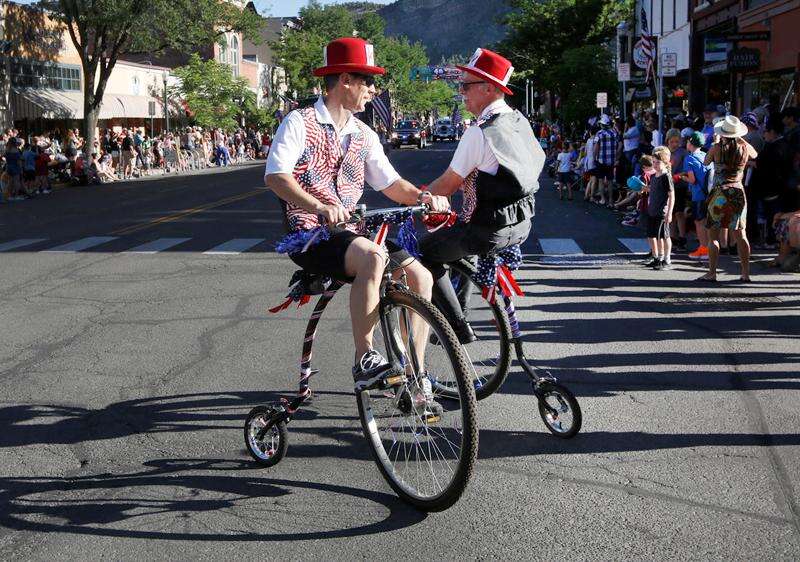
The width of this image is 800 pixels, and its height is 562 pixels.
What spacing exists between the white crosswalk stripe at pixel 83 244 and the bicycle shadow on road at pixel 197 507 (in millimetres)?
11691

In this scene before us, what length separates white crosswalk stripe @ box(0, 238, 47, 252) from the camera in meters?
16.8

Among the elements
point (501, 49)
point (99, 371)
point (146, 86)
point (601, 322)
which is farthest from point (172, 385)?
point (501, 49)

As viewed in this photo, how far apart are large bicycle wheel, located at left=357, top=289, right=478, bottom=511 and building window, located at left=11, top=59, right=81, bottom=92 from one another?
4433 cm

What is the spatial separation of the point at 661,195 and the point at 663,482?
8804 mm

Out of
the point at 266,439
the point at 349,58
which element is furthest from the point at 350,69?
the point at 266,439

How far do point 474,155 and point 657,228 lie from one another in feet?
26.8

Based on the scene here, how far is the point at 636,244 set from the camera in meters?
16.2

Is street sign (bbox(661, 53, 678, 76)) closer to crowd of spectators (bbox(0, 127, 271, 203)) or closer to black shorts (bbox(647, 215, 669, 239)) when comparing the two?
black shorts (bbox(647, 215, 669, 239))

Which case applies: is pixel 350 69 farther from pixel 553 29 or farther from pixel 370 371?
pixel 553 29

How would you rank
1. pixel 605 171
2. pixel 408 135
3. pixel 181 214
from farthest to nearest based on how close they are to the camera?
pixel 408 135 → pixel 605 171 → pixel 181 214

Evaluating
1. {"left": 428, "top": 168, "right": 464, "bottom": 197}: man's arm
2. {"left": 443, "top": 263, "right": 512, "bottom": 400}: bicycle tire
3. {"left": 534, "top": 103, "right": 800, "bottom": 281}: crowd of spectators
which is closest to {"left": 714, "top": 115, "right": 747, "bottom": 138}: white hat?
{"left": 534, "top": 103, "right": 800, "bottom": 281}: crowd of spectators

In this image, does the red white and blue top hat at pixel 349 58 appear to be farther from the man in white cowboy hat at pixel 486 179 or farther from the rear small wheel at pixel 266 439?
the rear small wheel at pixel 266 439

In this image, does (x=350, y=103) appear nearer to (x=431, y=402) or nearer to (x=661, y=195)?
(x=431, y=402)

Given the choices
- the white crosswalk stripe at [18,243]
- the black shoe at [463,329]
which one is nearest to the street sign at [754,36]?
the white crosswalk stripe at [18,243]
